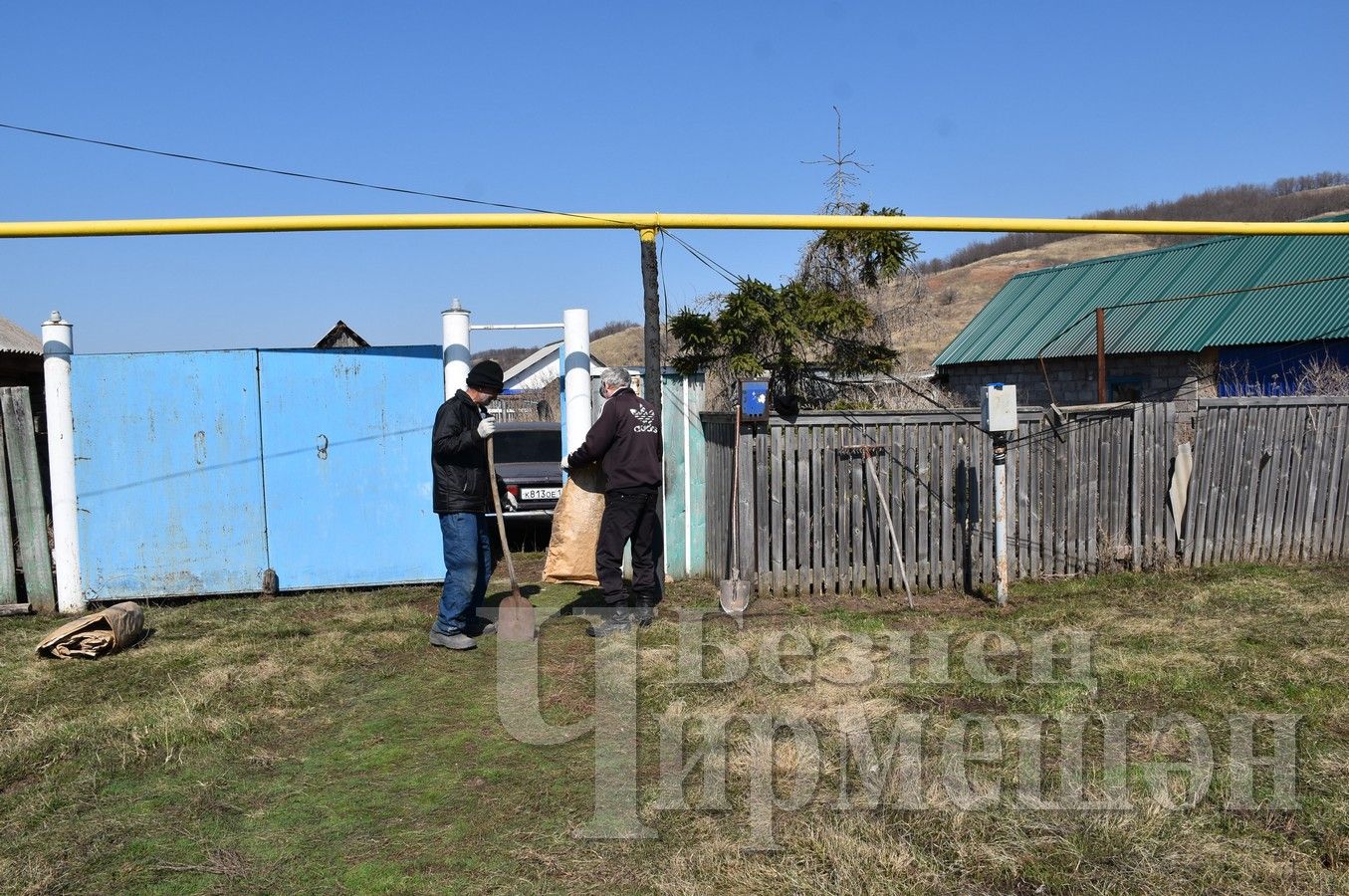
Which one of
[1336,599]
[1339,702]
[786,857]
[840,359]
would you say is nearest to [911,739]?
[786,857]

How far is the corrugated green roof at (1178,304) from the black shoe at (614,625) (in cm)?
1249

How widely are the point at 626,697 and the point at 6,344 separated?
15.5 m

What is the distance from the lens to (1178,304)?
21312 mm

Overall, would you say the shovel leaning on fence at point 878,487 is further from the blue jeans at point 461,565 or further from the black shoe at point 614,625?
the blue jeans at point 461,565

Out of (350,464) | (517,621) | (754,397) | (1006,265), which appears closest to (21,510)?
(350,464)

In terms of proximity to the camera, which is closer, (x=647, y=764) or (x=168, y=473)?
(x=647, y=764)

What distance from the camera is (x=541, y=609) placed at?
8.19 m

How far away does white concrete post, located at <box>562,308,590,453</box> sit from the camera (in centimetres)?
898

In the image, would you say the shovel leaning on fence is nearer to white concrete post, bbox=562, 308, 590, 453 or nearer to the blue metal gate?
the blue metal gate

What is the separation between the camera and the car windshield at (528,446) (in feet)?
39.1

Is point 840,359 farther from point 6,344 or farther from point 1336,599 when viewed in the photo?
point 6,344

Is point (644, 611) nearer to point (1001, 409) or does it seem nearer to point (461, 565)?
point (461, 565)

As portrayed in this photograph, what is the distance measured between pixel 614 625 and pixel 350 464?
3403 mm

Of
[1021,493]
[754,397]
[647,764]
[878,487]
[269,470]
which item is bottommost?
[647,764]
